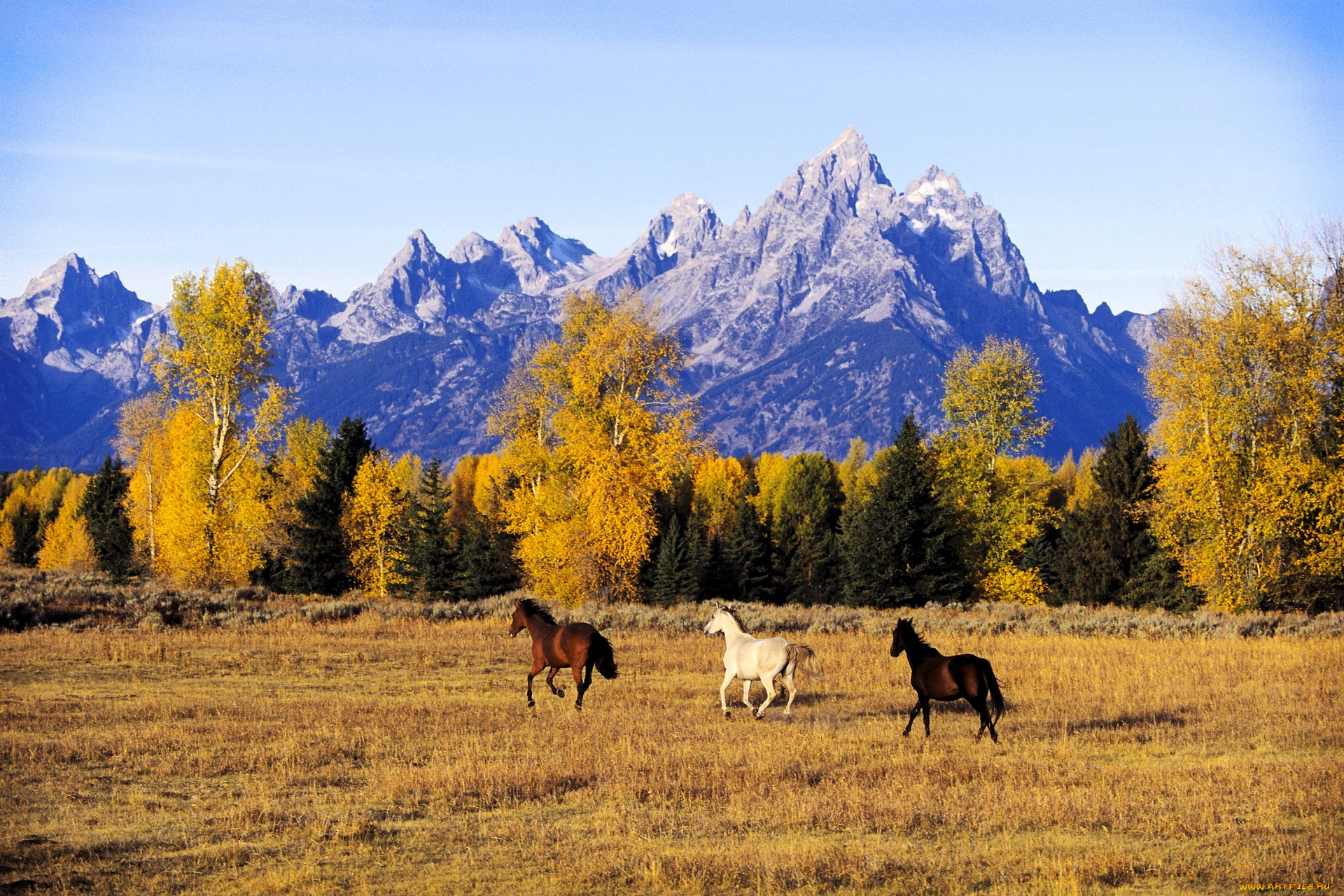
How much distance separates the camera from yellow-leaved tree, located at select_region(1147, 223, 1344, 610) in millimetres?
40844

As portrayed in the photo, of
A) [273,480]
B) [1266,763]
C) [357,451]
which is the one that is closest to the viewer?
[1266,763]

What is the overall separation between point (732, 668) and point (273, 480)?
→ 1800 inches

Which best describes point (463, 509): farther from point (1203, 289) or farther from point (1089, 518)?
point (1203, 289)

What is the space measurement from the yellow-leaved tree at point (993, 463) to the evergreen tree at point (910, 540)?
198cm

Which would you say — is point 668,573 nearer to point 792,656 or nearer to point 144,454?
point 144,454

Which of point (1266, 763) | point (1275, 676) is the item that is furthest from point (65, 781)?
point (1275, 676)

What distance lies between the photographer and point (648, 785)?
1310cm

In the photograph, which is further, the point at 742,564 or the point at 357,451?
the point at 742,564

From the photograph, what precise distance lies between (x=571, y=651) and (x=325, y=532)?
4537cm

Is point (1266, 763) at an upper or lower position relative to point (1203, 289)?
lower

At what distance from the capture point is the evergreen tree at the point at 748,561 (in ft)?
269

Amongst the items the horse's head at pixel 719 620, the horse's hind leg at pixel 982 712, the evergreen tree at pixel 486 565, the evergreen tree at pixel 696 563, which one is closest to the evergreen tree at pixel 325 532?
the evergreen tree at pixel 486 565

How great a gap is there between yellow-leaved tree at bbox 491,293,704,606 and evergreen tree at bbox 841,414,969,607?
13.9 m

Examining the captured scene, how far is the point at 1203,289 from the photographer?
43.5 meters
